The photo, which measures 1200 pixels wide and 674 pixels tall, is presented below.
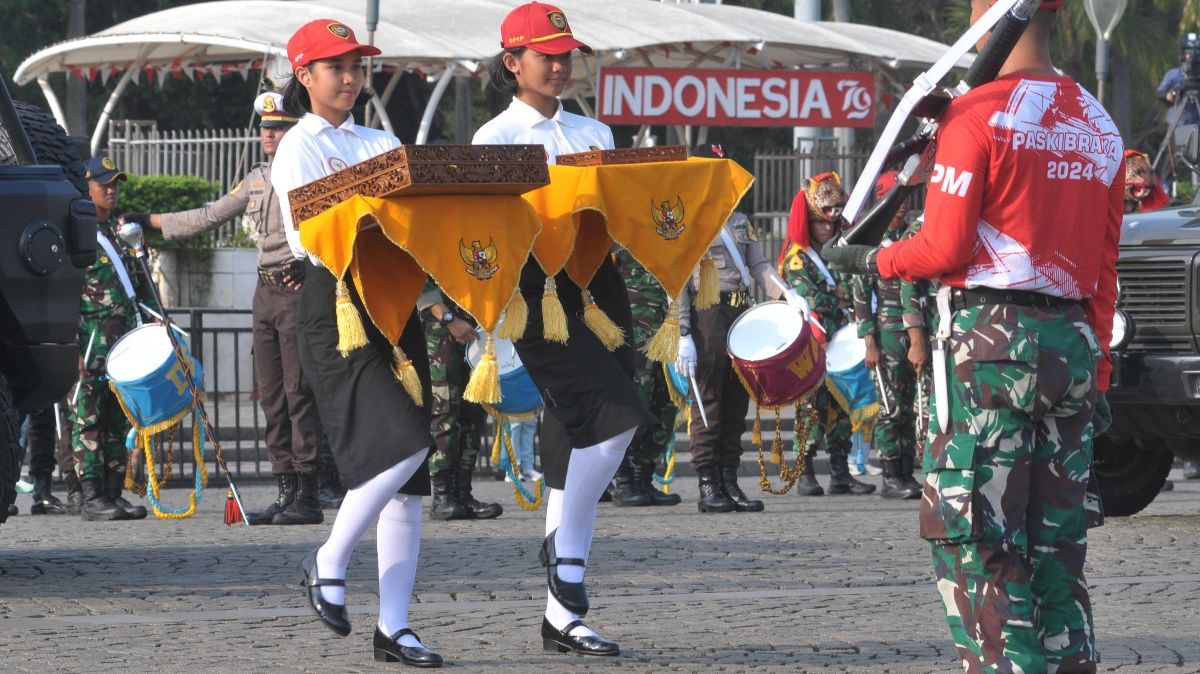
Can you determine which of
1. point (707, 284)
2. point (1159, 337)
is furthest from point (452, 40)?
point (707, 284)

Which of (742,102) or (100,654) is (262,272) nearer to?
(100,654)

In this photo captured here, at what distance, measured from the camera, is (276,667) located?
6.24 meters

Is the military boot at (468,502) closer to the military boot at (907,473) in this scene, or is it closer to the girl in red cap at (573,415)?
the military boot at (907,473)

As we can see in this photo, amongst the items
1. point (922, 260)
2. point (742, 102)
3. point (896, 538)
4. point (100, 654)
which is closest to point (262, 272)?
point (896, 538)

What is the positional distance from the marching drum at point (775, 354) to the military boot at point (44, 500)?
3.69m

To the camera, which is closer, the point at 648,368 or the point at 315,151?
the point at 315,151

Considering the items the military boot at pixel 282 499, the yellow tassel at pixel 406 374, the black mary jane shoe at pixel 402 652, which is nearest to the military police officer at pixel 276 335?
the military boot at pixel 282 499

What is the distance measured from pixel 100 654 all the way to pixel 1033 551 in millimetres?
3001

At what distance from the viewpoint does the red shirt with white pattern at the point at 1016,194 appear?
16.2 feet

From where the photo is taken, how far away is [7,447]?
770 cm

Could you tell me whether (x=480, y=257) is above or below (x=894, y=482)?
above

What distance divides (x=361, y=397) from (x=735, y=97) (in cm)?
1662

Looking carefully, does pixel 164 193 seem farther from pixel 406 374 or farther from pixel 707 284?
pixel 406 374

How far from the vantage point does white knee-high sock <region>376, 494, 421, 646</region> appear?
20.7 ft
